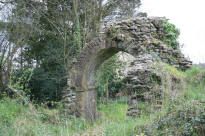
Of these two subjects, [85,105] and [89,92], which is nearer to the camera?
[85,105]

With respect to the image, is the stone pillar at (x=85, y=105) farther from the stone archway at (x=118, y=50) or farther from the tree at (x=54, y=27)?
the tree at (x=54, y=27)

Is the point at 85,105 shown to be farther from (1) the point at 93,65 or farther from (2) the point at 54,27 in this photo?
(2) the point at 54,27

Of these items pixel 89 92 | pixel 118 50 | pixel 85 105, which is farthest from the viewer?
pixel 89 92

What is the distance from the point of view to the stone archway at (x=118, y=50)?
22.3 feet

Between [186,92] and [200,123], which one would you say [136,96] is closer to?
[186,92]

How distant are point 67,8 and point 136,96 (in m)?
7.37

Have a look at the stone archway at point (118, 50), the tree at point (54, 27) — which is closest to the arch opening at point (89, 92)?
the stone archway at point (118, 50)

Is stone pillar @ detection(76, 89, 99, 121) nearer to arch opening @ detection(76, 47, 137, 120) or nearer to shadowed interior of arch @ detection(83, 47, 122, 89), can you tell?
arch opening @ detection(76, 47, 137, 120)

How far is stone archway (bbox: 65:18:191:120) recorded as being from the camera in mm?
6789

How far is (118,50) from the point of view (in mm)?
7512

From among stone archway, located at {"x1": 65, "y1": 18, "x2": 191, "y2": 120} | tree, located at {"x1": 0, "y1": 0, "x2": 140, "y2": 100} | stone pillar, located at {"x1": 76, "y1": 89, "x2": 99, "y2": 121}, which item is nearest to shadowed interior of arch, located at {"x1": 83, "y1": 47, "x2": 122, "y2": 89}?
stone archway, located at {"x1": 65, "y1": 18, "x2": 191, "y2": 120}

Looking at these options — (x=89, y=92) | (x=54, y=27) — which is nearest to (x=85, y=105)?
(x=89, y=92)

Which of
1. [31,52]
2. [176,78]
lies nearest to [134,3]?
[31,52]

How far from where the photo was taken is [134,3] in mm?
12680
